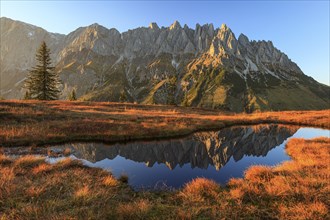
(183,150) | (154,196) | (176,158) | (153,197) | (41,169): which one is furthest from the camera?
(183,150)

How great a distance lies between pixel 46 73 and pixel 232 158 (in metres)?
68.8

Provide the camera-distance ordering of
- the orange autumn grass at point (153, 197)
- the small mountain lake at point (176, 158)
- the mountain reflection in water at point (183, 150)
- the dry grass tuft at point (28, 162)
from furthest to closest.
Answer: the mountain reflection in water at point (183, 150) < the small mountain lake at point (176, 158) < the dry grass tuft at point (28, 162) < the orange autumn grass at point (153, 197)

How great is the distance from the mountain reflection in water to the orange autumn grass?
224 inches

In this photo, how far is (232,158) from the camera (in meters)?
20.7

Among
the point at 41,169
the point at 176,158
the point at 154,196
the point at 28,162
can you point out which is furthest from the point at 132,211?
the point at 176,158

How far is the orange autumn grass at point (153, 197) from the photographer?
820cm

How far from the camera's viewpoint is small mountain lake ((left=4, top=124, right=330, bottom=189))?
50.4ft

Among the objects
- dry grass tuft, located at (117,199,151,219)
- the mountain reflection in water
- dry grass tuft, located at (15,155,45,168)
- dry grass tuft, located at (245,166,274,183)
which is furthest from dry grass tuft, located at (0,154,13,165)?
dry grass tuft, located at (245,166,274,183)

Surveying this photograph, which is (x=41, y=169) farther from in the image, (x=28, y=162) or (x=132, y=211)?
(x=132, y=211)

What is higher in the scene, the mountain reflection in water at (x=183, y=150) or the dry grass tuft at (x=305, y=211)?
the dry grass tuft at (x=305, y=211)

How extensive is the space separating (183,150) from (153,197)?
1203 cm

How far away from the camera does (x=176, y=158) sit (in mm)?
20125

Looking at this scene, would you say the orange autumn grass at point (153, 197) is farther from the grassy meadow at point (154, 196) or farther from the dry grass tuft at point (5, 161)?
the dry grass tuft at point (5, 161)

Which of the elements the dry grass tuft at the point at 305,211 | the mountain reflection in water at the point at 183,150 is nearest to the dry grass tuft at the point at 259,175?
the dry grass tuft at the point at 305,211
